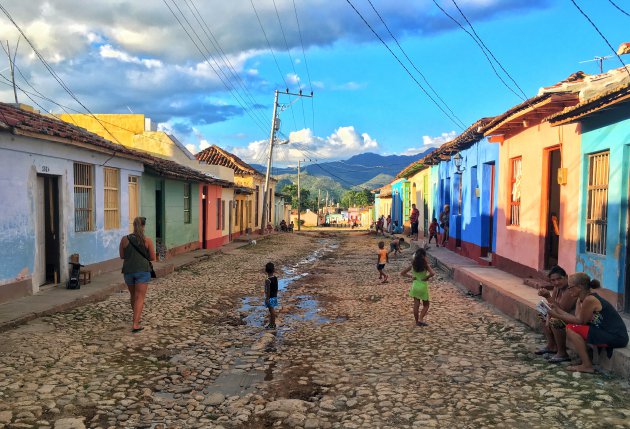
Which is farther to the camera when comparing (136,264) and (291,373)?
(136,264)

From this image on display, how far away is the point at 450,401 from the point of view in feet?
14.4

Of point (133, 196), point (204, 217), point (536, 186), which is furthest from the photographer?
point (204, 217)

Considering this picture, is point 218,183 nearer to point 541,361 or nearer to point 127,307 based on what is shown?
point 127,307

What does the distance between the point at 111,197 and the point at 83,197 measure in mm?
1439

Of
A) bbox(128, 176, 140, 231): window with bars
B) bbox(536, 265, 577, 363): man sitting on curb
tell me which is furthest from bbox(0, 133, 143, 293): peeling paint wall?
bbox(536, 265, 577, 363): man sitting on curb

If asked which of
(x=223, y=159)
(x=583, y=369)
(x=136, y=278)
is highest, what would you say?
(x=223, y=159)

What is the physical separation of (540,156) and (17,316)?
31.1ft

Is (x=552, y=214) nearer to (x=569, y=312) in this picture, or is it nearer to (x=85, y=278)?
(x=569, y=312)

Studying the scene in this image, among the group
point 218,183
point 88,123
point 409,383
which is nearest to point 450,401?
point 409,383

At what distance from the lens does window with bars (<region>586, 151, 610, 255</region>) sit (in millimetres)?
7566

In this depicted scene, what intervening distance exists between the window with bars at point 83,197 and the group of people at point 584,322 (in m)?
9.32

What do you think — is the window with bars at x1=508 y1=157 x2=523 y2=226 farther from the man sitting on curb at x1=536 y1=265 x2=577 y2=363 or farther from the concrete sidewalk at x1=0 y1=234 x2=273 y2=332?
the concrete sidewalk at x1=0 y1=234 x2=273 y2=332

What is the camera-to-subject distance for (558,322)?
539 centimetres

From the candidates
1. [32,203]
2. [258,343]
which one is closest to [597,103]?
[258,343]
